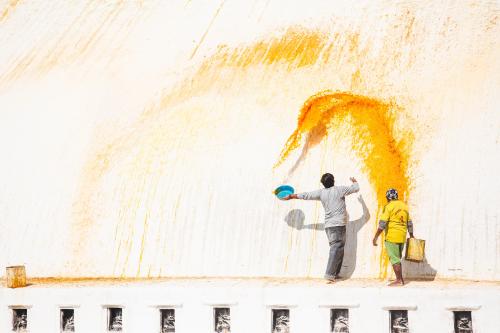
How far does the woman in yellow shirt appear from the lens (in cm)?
1005

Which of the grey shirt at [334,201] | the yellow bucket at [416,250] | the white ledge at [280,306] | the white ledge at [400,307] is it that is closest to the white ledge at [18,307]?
the white ledge at [280,306]

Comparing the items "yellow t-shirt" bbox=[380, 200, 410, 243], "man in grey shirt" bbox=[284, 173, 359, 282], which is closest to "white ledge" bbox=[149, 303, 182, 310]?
"man in grey shirt" bbox=[284, 173, 359, 282]

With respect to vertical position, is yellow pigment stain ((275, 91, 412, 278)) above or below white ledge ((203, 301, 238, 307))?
above

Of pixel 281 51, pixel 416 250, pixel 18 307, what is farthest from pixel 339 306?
pixel 281 51

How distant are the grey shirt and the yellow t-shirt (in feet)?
1.90

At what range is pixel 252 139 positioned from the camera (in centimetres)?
1193

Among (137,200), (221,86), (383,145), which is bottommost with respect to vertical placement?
(137,200)

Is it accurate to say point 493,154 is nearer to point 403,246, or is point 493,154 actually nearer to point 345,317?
point 403,246

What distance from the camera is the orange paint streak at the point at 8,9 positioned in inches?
618

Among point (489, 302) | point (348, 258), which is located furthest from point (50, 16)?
point (489, 302)

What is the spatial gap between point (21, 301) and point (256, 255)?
9.95ft

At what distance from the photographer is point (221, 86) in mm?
12781

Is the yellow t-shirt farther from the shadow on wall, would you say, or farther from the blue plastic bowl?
the blue plastic bowl

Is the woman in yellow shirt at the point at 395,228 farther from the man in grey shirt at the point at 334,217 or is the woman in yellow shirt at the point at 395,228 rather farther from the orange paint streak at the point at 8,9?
the orange paint streak at the point at 8,9
